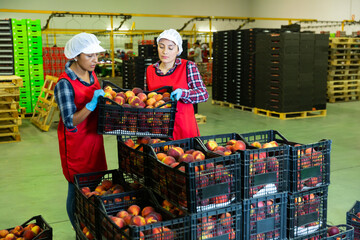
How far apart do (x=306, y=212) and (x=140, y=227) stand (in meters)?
1.00

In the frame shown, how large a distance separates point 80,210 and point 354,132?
6.72 m

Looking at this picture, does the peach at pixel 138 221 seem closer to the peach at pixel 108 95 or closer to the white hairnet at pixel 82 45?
the peach at pixel 108 95

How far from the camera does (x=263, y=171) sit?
211 cm

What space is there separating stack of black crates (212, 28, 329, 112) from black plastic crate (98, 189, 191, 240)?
290 inches

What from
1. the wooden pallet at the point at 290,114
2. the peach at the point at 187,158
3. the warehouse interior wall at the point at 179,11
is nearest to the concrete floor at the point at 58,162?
the wooden pallet at the point at 290,114

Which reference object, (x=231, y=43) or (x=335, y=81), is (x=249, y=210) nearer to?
(x=231, y=43)

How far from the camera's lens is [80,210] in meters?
2.47

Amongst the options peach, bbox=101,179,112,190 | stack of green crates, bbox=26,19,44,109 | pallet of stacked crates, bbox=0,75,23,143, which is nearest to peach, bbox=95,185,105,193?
peach, bbox=101,179,112,190

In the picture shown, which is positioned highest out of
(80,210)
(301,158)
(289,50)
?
(289,50)

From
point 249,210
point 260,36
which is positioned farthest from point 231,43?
point 249,210

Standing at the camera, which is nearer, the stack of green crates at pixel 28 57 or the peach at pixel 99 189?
the peach at pixel 99 189

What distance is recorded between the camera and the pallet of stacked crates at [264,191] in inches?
80.4

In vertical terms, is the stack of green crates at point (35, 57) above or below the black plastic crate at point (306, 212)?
above

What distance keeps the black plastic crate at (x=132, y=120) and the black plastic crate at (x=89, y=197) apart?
1.11ft
